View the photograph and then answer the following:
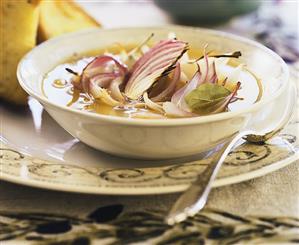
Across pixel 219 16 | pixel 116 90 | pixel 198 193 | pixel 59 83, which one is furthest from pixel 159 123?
pixel 219 16

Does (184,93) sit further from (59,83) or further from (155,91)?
(59,83)

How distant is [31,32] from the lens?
1.15 metres

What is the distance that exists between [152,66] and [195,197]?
1.04 ft

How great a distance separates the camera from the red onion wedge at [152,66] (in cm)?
98

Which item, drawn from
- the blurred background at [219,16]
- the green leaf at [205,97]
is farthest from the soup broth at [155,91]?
the blurred background at [219,16]

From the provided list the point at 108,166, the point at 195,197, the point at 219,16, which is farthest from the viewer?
the point at 219,16

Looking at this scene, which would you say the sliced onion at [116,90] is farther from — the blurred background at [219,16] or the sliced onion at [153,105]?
the blurred background at [219,16]

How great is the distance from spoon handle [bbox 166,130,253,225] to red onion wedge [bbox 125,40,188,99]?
0.72 ft

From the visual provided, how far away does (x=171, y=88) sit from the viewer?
969 mm

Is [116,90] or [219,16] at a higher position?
[219,16]

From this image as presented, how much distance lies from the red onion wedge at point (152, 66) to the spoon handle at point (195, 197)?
219 mm

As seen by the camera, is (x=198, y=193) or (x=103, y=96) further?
(x=103, y=96)

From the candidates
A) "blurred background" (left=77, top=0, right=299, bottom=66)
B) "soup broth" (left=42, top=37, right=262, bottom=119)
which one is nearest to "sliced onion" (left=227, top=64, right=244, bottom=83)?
"soup broth" (left=42, top=37, right=262, bottom=119)

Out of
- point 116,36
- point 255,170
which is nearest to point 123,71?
point 116,36
